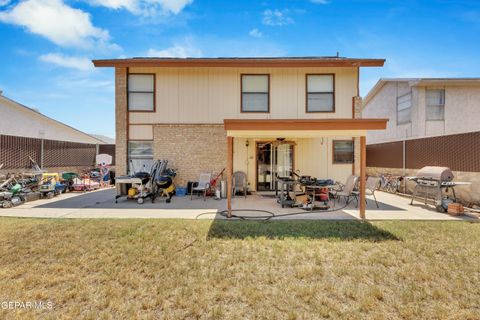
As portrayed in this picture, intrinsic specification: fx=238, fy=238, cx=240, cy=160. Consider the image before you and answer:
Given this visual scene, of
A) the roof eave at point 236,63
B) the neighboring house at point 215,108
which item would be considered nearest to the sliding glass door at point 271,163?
the neighboring house at point 215,108

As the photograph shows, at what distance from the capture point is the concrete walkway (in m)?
6.71

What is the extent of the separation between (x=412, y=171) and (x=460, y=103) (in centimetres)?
649

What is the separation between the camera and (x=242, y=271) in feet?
12.0

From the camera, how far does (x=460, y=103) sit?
13.3 m

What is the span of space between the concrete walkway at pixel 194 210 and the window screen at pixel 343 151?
2.37m

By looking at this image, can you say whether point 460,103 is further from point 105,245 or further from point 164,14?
point 105,245

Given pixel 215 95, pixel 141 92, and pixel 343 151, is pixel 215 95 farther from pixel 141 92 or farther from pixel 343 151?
pixel 343 151

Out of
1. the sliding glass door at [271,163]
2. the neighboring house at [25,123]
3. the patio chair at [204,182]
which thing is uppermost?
the neighboring house at [25,123]

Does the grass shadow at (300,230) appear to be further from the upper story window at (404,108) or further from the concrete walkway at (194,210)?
the upper story window at (404,108)

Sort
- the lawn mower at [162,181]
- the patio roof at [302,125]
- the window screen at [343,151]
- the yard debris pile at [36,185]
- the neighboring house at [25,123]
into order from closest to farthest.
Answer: the patio roof at [302,125], the yard debris pile at [36,185], the lawn mower at [162,181], the window screen at [343,151], the neighboring house at [25,123]

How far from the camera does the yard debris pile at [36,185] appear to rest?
8.08m

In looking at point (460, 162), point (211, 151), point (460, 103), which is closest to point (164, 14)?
point (211, 151)

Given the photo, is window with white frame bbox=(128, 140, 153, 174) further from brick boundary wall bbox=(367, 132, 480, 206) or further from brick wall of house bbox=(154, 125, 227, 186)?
brick boundary wall bbox=(367, 132, 480, 206)

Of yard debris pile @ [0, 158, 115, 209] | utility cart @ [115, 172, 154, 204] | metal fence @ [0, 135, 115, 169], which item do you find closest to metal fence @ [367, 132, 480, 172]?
utility cart @ [115, 172, 154, 204]
